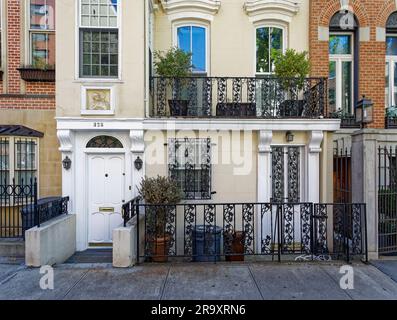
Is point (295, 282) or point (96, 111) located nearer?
point (295, 282)

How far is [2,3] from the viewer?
775 centimetres

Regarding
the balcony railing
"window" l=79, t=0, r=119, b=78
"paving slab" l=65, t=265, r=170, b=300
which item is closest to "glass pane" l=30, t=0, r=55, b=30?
"window" l=79, t=0, r=119, b=78

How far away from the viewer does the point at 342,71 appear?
9.23m

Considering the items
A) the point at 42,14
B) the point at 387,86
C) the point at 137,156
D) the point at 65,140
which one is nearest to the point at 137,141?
the point at 137,156

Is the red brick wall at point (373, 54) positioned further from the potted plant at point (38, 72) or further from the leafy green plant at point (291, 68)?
the potted plant at point (38, 72)

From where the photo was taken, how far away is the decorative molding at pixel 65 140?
7.00 m

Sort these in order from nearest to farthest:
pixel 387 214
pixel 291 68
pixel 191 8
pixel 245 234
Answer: pixel 387 214 < pixel 245 234 < pixel 291 68 < pixel 191 8

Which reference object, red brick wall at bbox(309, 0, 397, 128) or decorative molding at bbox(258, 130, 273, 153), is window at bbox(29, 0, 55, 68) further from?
red brick wall at bbox(309, 0, 397, 128)

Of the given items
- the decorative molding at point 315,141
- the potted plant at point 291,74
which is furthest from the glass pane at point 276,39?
the decorative molding at point 315,141

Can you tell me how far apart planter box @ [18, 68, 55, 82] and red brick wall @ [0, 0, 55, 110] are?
0.44 ft

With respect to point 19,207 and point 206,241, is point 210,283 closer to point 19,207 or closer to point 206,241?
point 206,241

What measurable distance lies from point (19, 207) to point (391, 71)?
1130 cm

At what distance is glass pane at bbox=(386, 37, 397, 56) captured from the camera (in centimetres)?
923
